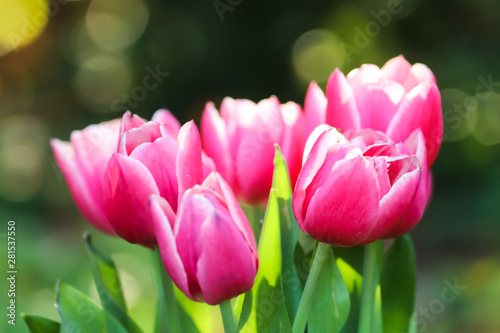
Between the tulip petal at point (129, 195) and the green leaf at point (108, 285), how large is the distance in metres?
0.09

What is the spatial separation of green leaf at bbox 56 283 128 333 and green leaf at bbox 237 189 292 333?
103 millimetres

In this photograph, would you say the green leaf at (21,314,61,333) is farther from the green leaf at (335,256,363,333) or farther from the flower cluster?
the green leaf at (335,256,363,333)

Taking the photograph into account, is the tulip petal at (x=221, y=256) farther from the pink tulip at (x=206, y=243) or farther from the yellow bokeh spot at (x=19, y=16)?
the yellow bokeh spot at (x=19, y=16)

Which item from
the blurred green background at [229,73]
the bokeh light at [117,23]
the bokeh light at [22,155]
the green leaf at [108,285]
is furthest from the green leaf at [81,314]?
the bokeh light at [22,155]

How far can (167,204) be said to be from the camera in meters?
0.39

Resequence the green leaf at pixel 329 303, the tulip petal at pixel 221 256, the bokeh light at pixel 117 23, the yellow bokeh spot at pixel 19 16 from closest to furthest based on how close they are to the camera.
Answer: the tulip petal at pixel 221 256 < the green leaf at pixel 329 303 < the yellow bokeh spot at pixel 19 16 < the bokeh light at pixel 117 23

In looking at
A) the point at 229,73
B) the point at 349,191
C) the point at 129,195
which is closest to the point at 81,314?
the point at 129,195

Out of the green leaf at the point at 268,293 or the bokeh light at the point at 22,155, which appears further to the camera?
the bokeh light at the point at 22,155

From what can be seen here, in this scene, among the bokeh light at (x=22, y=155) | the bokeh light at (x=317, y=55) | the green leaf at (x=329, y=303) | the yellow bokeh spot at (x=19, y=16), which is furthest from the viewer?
the bokeh light at (x=22, y=155)

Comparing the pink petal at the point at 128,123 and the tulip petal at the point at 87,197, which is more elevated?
the pink petal at the point at 128,123

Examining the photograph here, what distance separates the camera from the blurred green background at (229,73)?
2.31m

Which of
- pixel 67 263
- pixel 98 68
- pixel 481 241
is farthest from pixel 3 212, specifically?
pixel 481 241

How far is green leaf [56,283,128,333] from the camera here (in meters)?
0.48

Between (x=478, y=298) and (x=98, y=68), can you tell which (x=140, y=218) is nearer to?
(x=478, y=298)
